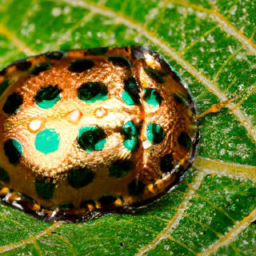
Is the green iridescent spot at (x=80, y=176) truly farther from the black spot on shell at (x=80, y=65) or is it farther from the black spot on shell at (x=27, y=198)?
the black spot on shell at (x=80, y=65)

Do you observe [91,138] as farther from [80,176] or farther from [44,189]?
[44,189]

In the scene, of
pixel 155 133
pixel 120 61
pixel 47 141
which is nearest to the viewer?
pixel 47 141

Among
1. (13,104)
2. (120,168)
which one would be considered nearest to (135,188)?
(120,168)

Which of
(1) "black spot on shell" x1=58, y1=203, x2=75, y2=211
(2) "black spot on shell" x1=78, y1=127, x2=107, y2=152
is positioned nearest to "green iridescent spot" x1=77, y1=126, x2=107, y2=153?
(2) "black spot on shell" x1=78, y1=127, x2=107, y2=152

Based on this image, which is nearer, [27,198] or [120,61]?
[27,198]

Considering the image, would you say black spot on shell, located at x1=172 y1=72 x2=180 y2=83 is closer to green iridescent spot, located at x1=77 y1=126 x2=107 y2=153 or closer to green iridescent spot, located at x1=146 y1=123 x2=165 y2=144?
green iridescent spot, located at x1=146 y1=123 x2=165 y2=144

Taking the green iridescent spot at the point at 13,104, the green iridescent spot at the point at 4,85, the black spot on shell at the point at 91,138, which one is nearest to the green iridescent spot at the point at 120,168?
the black spot on shell at the point at 91,138

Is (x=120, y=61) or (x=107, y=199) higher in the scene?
(x=120, y=61)
